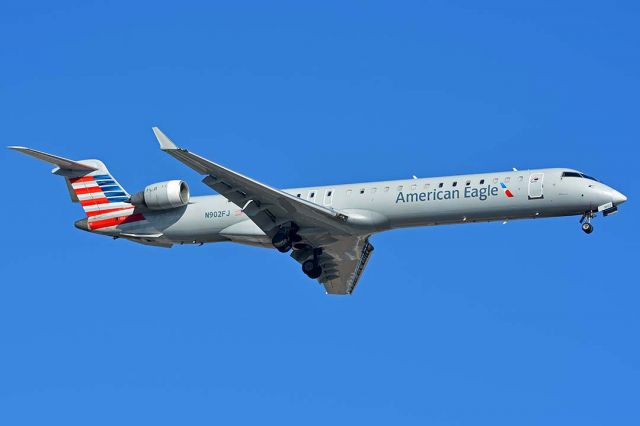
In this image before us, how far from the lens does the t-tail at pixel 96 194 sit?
39.1 meters

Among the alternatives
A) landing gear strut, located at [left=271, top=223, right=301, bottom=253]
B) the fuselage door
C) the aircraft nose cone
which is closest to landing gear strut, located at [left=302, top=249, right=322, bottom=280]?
landing gear strut, located at [left=271, top=223, right=301, bottom=253]

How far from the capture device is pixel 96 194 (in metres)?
39.7

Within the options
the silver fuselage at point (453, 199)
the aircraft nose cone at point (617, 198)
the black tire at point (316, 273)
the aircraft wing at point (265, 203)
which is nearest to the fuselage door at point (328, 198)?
the silver fuselage at point (453, 199)

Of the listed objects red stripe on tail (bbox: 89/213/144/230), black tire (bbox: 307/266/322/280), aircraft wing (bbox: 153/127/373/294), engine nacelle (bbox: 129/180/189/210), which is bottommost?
black tire (bbox: 307/266/322/280)

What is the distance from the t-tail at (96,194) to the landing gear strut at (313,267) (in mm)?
5722

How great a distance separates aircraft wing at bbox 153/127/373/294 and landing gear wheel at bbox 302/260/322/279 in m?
0.21

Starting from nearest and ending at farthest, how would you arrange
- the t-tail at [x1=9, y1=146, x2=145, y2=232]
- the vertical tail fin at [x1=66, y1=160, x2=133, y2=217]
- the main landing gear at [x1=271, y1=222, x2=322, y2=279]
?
the main landing gear at [x1=271, y1=222, x2=322, y2=279], the t-tail at [x1=9, y1=146, x2=145, y2=232], the vertical tail fin at [x1=66, y1=160, x2=133, y2=217]

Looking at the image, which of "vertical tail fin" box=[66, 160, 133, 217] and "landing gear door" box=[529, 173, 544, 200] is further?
"vertical tail fin" box=[66, 160, 133, 217]

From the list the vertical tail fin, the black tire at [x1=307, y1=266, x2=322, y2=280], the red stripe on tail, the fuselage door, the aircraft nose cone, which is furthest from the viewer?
the vertical tail fin

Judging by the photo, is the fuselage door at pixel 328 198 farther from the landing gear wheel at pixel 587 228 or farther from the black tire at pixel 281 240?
the landing gear wheel at pixel 587 228

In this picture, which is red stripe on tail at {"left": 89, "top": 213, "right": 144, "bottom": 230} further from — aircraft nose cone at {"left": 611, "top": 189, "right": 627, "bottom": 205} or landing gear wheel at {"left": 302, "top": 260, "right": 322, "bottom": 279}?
aircraft nose cone at {"left": 611, "top": 189, "right": 627, "bottom": 205}

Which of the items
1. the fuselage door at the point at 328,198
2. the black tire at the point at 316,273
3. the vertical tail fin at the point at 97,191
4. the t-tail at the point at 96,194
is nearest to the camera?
the fuselage door at the point at 328,198

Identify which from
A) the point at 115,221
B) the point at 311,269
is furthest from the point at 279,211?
the point at 115,221

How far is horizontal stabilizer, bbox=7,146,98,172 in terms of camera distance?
114ft
